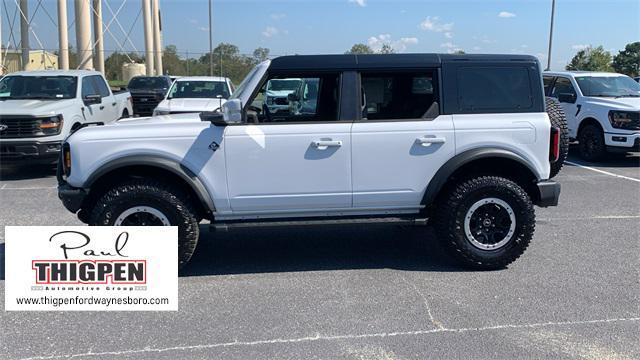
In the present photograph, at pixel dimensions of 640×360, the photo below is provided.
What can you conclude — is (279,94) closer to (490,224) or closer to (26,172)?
(490,224)

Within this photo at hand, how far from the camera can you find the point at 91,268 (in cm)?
417

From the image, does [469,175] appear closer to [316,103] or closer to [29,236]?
[316,103]

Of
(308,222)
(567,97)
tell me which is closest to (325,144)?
(308,222)

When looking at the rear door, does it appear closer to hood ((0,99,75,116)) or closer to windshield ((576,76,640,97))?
hood ((0,99,75,116))

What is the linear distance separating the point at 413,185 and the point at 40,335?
10.2ft

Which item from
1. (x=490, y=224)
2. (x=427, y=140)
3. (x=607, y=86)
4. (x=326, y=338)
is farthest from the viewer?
(x=607, y=86)

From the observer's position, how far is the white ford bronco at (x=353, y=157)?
194 inches

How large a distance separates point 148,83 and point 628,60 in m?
45.1

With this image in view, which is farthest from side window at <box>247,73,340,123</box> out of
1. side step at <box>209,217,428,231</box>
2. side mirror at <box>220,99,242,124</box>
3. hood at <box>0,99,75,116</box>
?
hood at <box>0,99,75,116</box>

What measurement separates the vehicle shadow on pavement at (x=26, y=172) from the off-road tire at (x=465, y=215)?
797 cm

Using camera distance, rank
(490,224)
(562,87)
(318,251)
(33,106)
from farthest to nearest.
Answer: (562,87), (33,106), (318,251), (490,224)

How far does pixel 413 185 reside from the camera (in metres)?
5.16

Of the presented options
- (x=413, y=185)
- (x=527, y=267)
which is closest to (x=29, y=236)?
(x=413, y=185)

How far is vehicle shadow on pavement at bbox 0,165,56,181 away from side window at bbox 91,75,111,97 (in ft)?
6.18
